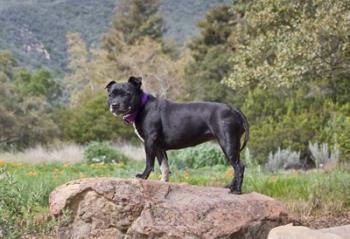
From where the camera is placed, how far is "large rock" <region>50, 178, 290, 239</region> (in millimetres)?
5738

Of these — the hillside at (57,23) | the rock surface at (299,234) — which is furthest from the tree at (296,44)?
the hillside at (57,23)

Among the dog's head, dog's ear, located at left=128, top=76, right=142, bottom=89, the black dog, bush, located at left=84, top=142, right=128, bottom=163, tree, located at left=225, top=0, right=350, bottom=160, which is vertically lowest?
bush, located at left=84, top=142, right=128, bottom=163

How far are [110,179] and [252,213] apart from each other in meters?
1.31

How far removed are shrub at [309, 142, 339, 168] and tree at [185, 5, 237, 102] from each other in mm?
13827

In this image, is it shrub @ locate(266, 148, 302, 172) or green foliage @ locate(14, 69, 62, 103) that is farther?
green foliage @ locate(14, 69, 62, 103)

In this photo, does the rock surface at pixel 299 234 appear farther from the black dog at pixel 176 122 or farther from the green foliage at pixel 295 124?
the green foliage at pixel 295 124

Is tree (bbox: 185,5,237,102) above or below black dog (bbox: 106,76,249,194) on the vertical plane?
below

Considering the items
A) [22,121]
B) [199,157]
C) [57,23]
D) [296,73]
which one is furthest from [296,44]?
[57,23]

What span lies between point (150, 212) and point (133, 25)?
45.2m

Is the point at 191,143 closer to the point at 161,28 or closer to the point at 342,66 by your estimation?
the point at 342,66

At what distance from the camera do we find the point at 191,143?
5.98m

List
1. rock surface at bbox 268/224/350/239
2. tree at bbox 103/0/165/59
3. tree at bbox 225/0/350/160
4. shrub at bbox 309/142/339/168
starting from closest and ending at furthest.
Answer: rock surface at bbox 268/224/350/239
tree at bbox 225/0/350/160
shrub at bbox 309/142/339/168
tree at bbox 103/0/165/59

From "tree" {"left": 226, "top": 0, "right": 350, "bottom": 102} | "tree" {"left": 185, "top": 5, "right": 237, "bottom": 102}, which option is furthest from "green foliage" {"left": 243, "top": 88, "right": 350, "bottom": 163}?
"tree" {"left": 185, "top": 5, "right": 237, "bottom": 102}

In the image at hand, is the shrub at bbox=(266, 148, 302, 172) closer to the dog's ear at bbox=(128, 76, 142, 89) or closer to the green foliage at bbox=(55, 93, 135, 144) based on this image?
the dog's ear at bbox=(128, 76, 142, 89)
